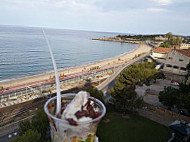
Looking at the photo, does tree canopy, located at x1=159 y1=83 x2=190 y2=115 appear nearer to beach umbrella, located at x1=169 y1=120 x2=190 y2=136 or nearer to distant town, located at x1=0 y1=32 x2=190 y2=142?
distant town, located at x1=0 y1=32 x2=190 y2=142

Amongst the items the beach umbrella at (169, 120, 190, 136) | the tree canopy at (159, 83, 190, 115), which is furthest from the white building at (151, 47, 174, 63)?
the beach umbrella at (169, 120, 190, 136)

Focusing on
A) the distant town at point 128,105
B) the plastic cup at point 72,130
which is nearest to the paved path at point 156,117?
the distant town at point 128,105

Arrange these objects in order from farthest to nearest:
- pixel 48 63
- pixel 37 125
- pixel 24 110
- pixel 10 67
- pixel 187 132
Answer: pixel 48 63, pixel 10 67, pixel 24 110, pixel 37 125, pixel 187 132

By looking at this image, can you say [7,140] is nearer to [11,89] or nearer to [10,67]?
[11,89]

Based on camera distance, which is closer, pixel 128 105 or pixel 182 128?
pixel 182 128

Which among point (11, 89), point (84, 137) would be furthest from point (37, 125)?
point (11, 89)

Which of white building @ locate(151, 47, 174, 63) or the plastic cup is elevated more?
the plastic cup

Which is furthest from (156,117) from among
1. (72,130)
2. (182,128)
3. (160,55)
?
(160,55)

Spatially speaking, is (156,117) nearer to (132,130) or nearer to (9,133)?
(132,130)
